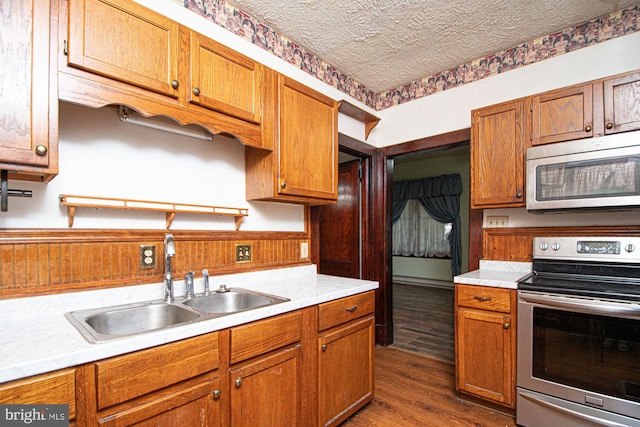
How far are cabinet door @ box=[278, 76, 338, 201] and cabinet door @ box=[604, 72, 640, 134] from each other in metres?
1.65

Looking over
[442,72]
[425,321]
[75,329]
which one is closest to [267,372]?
[75,329]

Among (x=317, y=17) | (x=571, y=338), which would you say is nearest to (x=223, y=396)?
(x=571, y=338)

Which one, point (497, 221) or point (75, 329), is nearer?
point (75, 329)

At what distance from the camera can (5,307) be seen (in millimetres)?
1170

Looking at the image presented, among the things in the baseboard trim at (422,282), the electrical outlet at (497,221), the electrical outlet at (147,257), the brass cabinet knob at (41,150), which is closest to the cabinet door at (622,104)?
the electrical outlet at (497,221)

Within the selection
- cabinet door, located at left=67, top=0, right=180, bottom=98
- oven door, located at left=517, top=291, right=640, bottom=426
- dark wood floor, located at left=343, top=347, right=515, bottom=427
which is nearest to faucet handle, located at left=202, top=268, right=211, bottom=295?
cabinet door, located at left=67, top=0, right=180, bottom=98

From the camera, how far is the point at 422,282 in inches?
251

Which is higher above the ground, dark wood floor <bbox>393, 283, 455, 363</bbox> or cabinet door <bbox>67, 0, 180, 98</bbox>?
cabinet door <bbox>67, 0, 180, 98</bbox>

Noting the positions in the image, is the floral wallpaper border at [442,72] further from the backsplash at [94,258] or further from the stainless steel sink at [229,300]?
the stainless steel sink at [229,300]

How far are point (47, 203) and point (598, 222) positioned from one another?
309cm

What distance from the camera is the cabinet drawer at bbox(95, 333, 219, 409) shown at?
94cm

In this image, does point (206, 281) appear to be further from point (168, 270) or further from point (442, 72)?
point (442, 72)

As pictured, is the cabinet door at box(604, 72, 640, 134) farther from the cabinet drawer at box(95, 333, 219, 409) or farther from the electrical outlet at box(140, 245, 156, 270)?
the electrical outlet at box(140, 245, 156, 270)

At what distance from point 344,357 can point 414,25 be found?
2.25 metres
